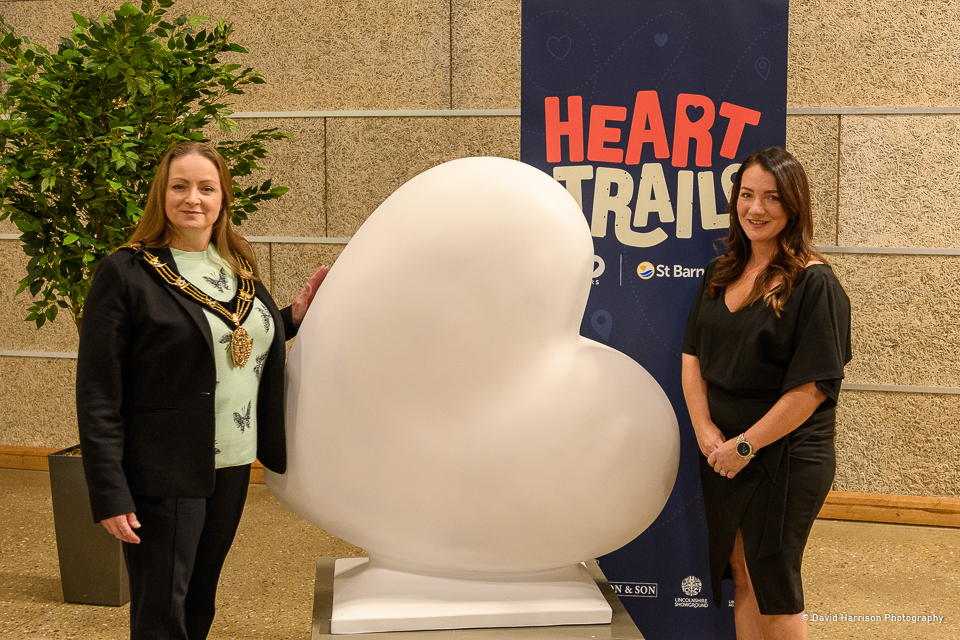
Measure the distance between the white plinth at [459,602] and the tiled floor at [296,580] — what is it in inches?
33.1

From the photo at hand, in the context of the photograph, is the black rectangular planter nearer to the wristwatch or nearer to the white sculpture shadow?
the white sculpture shadow

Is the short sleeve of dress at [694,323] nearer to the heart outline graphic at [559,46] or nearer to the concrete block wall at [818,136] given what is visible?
the heart outline graphic at [559,46]

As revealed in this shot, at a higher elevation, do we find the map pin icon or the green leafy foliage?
the green leafy foliage

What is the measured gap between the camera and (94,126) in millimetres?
2266

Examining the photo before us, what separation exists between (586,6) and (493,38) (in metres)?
1.49

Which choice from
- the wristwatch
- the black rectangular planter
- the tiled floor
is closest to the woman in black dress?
the wristwatch

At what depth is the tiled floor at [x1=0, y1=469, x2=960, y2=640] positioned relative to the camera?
240 cm

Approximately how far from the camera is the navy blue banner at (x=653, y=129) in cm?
202

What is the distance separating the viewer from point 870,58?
3.25 metres

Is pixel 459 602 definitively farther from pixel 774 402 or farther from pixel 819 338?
pixel 819 338

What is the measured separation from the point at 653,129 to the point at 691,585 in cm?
123

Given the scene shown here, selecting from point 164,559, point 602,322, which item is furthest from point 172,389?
point 602,322

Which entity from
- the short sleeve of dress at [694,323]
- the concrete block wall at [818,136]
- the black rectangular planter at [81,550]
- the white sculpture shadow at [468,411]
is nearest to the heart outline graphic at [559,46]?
the white sculpture shadow at [468,411]

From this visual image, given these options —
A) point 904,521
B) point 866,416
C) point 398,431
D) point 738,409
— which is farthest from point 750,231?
point 904,521
